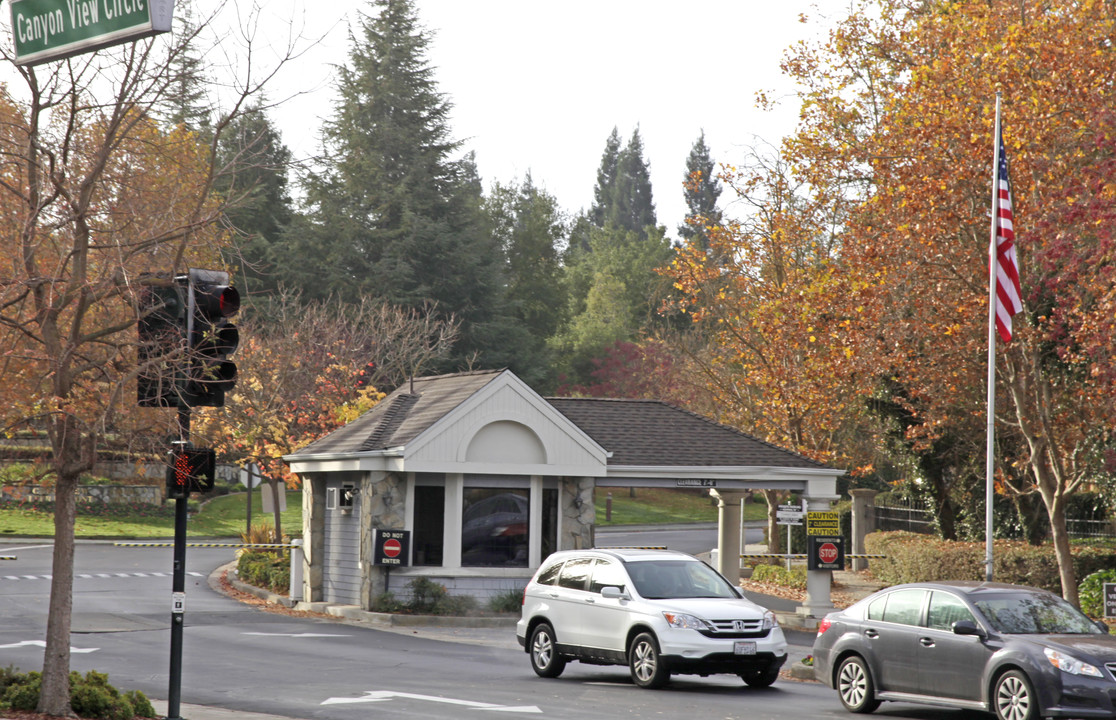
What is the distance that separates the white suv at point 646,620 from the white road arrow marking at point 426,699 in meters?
2.38

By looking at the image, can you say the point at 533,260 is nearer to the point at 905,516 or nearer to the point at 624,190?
the point at 905,516

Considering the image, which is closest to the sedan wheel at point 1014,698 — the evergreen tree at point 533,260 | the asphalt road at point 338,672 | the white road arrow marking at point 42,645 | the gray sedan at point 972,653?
the gray sedan at point 972,653

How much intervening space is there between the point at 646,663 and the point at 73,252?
27.8ft

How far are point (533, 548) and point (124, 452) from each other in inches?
577

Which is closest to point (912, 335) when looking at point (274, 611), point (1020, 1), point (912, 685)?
point (1020, 1)

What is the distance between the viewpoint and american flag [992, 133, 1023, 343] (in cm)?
1927

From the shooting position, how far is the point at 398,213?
58.6 metres

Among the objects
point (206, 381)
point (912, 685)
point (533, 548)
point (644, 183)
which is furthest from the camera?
point (644, 183)

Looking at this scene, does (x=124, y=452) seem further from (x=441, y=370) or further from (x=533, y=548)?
(x=441, y=370)

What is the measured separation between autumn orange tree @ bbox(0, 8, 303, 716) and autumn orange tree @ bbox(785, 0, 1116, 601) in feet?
44.1

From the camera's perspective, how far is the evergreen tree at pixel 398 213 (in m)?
56.0

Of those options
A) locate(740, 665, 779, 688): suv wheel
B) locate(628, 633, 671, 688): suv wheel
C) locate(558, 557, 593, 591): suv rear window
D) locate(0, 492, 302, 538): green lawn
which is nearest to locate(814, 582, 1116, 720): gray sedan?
locate(740, 665, 779, 688): suv wheel

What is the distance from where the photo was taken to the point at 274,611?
2730 cm

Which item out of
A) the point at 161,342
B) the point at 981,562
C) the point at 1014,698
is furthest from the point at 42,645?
the point at 981,562
